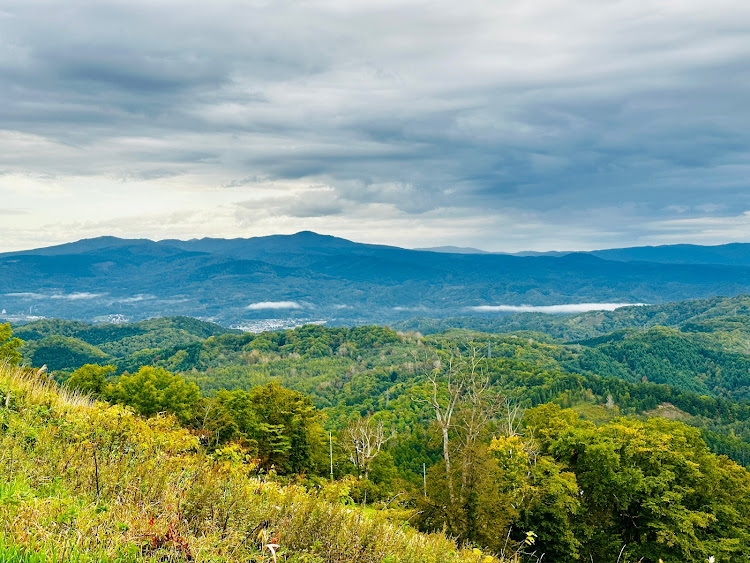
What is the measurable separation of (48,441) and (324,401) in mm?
165505

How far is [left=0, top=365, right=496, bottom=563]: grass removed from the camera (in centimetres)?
498

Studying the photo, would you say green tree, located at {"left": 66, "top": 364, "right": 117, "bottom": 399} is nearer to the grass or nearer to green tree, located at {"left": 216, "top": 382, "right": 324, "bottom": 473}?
green tree, located at {"left": 216, "top": 382, "right": 324, "bottom": 473}

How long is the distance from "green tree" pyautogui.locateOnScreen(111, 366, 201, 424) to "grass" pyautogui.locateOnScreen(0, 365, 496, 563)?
30.2 metres

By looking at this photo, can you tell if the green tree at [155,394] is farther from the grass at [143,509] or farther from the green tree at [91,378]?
the grass at [143,509]

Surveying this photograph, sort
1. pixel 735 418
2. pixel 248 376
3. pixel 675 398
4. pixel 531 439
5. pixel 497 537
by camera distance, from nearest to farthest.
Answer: pixel 497 537
pixel 531 439
pixel 735 418
pixel 675 398
pixel 248 376

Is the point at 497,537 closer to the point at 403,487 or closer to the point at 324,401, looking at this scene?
the point at 403,487

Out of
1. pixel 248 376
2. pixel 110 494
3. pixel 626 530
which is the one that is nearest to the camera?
pixel 110 494

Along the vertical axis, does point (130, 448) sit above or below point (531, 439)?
above

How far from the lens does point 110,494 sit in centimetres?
635

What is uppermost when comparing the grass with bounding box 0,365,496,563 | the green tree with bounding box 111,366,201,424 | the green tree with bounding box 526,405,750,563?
the grass with bounding box 0,365,496,563

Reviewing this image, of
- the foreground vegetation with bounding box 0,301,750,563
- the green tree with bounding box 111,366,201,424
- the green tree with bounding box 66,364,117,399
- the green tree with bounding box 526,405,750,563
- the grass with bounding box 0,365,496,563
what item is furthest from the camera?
the green tree with bounding box 66,364,117,399

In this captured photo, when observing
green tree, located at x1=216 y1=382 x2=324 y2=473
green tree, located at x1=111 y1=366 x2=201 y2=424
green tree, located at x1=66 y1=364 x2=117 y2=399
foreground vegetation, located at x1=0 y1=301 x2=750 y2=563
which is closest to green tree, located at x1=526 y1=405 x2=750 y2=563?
foreground vegetation, located at x1=0 y1=301 x2=750 y2=563

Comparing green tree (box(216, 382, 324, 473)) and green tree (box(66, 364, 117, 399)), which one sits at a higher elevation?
green tree (box(66, 364, 117, 399))

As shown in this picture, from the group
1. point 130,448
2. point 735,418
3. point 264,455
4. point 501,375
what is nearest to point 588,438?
point 264,455
